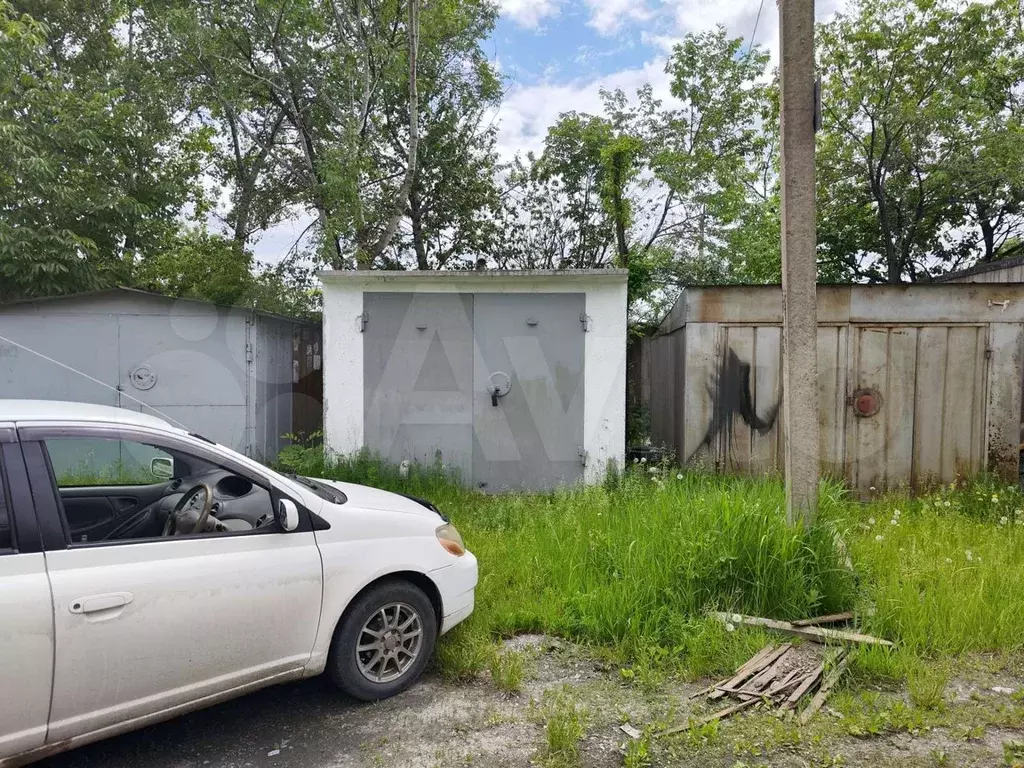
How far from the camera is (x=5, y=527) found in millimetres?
2193

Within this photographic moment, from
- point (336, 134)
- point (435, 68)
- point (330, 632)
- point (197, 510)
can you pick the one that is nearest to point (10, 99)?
point (336, 134)

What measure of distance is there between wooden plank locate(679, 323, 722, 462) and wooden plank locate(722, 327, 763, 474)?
0.50 ft

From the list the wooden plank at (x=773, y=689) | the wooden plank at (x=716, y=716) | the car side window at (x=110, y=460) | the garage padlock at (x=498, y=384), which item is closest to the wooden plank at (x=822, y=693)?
the wooden plank at (x=773, y=689)

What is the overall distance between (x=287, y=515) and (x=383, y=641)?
874mm

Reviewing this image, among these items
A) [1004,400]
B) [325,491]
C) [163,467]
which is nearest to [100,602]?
[325,491]

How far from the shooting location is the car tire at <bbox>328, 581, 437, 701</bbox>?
2.96 m

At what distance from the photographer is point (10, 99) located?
9.08 meters

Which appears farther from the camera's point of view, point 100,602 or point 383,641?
point 383,641

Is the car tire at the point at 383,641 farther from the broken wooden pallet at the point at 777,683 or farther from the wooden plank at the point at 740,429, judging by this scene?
the wooden plank at the point at 740,429

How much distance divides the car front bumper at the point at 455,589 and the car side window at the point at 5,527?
70.7 inches

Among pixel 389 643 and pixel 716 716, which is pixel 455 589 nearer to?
pixel 389 643

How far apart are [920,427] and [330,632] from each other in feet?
21.1

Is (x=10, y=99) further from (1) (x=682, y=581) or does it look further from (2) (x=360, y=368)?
(1) (x=682, y=581)

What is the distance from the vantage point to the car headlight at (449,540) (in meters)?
3.35
